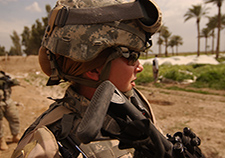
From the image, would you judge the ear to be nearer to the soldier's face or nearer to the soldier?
the soldier

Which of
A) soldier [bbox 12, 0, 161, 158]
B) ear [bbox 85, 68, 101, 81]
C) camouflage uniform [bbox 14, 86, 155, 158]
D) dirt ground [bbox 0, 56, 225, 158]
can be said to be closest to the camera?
camouflage uniform [bbox 14, 86, 155, 158]

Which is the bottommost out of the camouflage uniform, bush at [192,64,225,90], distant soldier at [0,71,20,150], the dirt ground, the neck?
bush at [192,64,225,90]

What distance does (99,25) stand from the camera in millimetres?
1237

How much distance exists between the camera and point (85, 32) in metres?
1.24

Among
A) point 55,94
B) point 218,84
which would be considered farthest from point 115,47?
point 218,84

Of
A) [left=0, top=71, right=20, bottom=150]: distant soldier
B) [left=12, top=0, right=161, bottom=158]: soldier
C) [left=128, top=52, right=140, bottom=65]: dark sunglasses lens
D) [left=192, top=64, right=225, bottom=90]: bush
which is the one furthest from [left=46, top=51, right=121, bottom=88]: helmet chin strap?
[left=192, top=64, right=225, bottom=90]: bush

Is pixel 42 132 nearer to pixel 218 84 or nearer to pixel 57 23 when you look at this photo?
pixel 57 23

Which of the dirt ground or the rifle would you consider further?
the dirt ground

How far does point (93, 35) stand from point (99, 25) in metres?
0.08

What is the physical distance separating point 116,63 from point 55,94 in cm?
956

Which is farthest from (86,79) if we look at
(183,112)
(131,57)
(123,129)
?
(183,112)

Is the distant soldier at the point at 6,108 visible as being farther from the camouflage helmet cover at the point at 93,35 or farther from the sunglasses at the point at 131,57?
the sunglasses at the point at 131,57

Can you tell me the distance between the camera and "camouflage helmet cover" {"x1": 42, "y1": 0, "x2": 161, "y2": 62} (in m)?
1.22

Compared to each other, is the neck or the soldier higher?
the soldier
